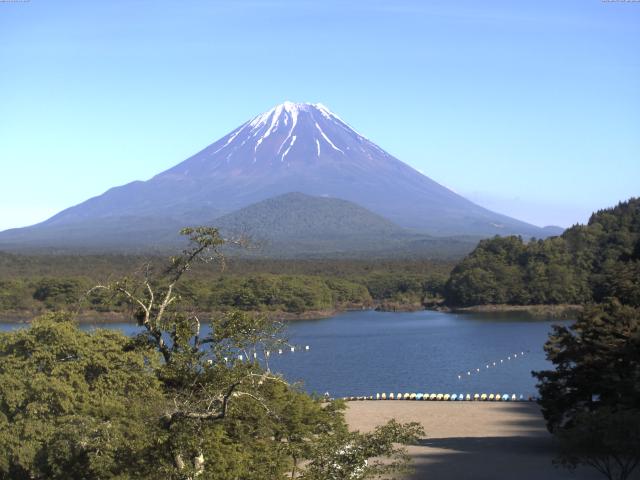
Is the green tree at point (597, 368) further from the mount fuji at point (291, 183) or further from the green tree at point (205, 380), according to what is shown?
the mount fuji at point (291, 183)

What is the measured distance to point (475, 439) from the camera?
18.7m

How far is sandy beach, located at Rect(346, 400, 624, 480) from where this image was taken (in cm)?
1545

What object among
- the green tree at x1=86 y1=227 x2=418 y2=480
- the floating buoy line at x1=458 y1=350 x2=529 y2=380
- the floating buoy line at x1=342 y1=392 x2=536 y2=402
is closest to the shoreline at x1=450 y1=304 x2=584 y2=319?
the floating buoy line at x1=458 y1=350 x2=529 y2=380

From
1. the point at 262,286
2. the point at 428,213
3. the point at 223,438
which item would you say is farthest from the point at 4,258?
the point at 428,213

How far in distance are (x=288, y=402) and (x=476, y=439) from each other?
6.50 m

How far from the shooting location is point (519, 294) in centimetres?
5744

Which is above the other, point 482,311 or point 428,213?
point 428,213

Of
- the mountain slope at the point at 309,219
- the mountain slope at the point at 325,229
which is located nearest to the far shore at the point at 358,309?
the mountain slope at the point at 325,229

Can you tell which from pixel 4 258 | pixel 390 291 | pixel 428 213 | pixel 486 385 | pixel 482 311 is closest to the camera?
pixel 486 385

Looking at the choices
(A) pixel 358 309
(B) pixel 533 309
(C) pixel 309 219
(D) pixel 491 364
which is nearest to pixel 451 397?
(D) pixel 491 364

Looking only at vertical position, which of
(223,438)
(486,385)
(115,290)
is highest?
(115,290)

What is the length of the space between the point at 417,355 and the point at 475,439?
16.6m

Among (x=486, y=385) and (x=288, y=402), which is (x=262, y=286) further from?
(x=288, y=402)

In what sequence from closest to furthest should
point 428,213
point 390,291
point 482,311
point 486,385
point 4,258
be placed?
point 486,385 → point 482,311 → point 390,291 → point 4,258 → point 428,213
